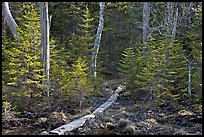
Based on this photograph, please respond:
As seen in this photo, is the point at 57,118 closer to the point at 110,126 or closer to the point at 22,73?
the point at 110,126

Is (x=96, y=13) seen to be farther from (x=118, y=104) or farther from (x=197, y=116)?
(x=197, y=116)

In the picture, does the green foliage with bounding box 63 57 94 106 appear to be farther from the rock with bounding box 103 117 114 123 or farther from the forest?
the rock with bounding box 103 117 114 123

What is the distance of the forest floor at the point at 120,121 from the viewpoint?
27.8 feet

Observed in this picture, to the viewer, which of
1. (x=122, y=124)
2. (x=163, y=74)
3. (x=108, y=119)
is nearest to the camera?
(x=122, y=124)

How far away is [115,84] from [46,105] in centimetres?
701

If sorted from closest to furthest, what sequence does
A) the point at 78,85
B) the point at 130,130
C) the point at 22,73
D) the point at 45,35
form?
the point at 130,130 < the point at 22,73 < the point at 78,85 < the point at 45,35

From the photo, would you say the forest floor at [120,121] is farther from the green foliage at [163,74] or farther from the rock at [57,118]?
the green foliage at [163,74]

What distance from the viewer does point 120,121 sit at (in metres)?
9.10

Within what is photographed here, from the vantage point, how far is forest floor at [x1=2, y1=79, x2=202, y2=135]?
848cm

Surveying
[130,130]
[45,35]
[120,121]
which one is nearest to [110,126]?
[120,121]

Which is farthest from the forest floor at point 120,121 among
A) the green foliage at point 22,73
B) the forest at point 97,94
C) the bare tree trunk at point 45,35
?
the bare tree trunk at point 45,35

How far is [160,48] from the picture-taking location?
36.8 feet

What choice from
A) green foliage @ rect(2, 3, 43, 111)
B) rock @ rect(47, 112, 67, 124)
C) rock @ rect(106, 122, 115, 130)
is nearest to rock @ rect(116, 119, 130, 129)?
rock @ rect(106, 122, 115, 130)

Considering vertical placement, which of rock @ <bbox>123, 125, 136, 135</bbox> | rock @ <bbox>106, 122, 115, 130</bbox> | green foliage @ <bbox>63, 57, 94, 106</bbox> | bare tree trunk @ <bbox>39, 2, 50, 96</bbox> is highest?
bare tree trunk @ <bbox>39, 2, 50, 96</bbox>
